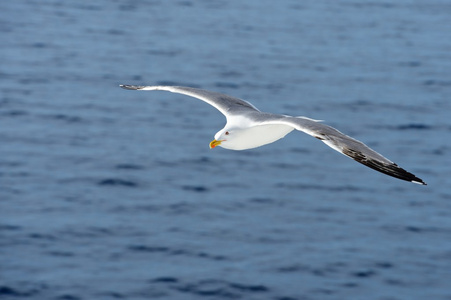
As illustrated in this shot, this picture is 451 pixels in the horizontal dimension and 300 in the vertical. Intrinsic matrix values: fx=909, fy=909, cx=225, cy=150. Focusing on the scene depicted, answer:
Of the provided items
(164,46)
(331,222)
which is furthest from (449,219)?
(164,46)

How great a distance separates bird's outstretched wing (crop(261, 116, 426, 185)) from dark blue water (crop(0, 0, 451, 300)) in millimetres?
18110

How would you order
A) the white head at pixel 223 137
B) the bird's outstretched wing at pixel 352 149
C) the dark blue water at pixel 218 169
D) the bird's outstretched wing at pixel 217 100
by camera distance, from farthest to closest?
the dark blue water at pixel 218 169 < the bird's outstretched wing at pixel 217 100 < the white head at pixel 223 137 < the bird's outstretched wing at pixel 352 149

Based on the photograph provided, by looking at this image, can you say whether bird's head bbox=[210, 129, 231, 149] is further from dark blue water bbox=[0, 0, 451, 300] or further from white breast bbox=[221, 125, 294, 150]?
dark blue water bbox=[0, 0, 451, 300]

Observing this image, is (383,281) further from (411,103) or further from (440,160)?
(411,103)

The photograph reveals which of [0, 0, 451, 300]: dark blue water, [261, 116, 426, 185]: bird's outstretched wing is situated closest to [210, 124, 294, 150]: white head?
[261, 116, 426, 185]: bird's outstretched wing

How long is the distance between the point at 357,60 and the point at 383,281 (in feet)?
88.6

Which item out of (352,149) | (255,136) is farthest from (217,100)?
(352,149)

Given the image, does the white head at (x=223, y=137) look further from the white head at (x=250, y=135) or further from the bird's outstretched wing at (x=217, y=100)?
the bird's outstretched wing at (x=217, y=100)

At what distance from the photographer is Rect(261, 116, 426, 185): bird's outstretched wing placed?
13203 millimetres

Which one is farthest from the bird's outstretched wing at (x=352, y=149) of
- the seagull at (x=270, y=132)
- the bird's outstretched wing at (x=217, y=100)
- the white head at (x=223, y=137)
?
the bird's outstretched wing at (x=217, y=100)

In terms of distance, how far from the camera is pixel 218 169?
1624 inches

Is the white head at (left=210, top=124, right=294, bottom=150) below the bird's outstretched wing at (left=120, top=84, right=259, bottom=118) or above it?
below

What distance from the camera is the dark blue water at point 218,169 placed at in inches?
1319

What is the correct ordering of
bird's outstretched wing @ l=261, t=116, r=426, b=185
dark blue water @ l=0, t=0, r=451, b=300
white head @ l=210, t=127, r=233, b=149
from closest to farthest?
bird's outstretched wing @ l=261, t=116, r=426, b=185, white head @ l=210, t=127, r=233, b=149, dark blue water @ l=0, t=0, r=451, b=300
